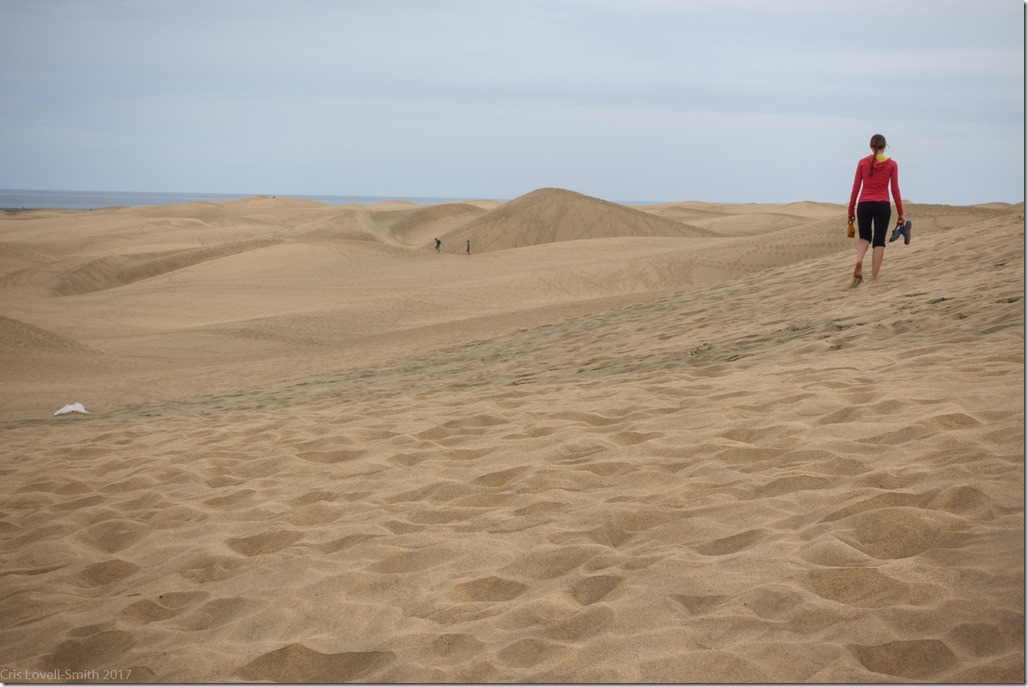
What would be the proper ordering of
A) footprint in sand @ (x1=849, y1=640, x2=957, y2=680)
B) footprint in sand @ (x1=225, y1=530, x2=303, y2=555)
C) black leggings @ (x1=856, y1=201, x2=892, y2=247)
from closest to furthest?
1. footprint in sand @ (x1=849, y1=640, x2=957, y2=680)
2. footprint in sand @ (x1=225, y1=530, x2=303, y2=555)
3. black leggings @ (x1=856, y1=201, x2=892, y2=247)

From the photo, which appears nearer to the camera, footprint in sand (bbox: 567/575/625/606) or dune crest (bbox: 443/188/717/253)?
footprint in sand (bbox: 567/575/625/606)

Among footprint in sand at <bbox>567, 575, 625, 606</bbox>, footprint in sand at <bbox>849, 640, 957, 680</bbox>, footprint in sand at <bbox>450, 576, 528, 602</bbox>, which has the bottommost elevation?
footprint in sand at <bbox>450, 576, 528, 602</bbox>

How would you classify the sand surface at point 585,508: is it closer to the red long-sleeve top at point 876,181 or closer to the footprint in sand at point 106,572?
the footprint in sand at point 106,572

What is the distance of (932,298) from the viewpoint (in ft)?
25.2

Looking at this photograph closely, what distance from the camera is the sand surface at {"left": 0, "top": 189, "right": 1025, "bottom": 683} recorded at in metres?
3.03

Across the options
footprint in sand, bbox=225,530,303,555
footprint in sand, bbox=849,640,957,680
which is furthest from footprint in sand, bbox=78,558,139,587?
footprint in sand, bbox=849,640,957,680

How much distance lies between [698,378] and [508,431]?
1.63m

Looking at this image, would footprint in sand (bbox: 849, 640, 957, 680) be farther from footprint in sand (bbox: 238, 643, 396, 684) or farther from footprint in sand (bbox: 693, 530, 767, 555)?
footprint in sand (bbox: 238, 643, 396, 684)

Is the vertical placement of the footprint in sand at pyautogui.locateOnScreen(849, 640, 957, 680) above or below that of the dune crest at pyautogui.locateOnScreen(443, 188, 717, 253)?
below

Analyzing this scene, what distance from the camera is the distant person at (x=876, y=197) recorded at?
28.8 ft

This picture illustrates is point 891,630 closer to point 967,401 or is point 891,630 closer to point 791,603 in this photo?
point 791,603

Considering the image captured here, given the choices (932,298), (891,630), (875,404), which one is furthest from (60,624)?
(932,298)

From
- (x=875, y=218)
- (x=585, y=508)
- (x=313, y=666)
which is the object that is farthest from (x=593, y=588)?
(x=875, y=218)

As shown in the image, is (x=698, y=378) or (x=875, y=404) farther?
(x=698, y=378)
